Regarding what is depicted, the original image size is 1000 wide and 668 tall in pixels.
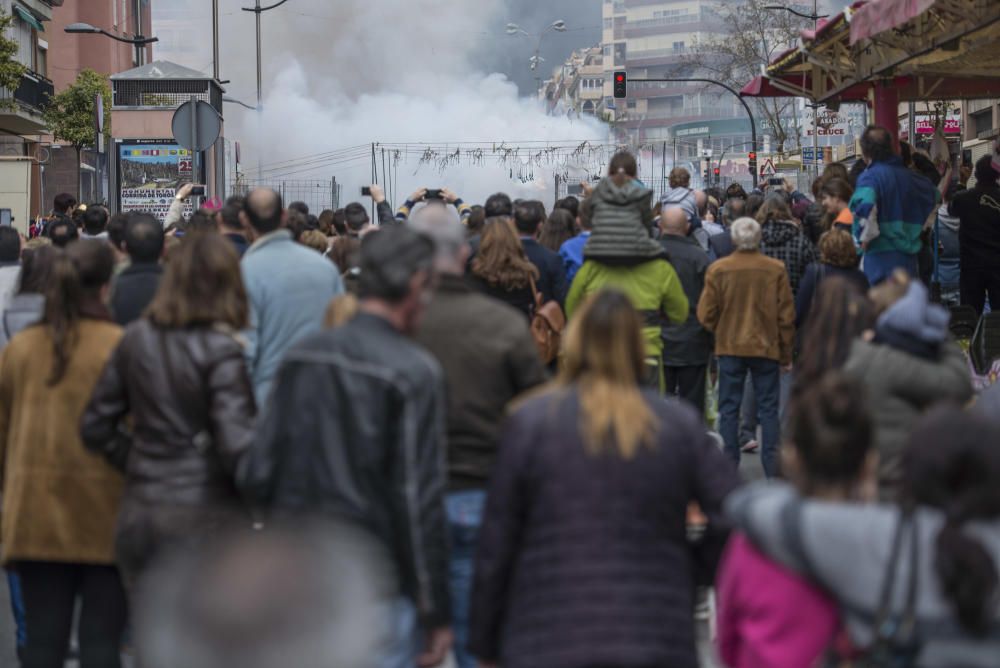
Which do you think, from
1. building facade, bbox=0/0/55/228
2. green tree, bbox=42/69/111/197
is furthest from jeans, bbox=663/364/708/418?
green tree, bbox=42/69/111/197

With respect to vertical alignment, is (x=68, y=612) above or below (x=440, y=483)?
below

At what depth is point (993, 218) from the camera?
37.2 ft

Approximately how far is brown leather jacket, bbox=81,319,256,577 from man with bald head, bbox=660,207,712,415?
209 inches

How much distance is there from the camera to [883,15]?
405 inches

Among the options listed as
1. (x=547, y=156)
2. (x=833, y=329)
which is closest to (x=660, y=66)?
(x=547, y=156)

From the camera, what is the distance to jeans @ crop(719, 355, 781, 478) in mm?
9430

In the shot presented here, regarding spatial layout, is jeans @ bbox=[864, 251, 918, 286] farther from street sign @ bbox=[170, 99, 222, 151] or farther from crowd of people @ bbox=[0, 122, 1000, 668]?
street sign @ bbox=[170, 99, 222, 151]

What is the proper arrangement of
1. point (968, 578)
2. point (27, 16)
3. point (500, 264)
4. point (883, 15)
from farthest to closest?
point (27, 16), point (883, 15), point (500, 264), point (968, 578)

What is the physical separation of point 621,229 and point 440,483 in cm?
452

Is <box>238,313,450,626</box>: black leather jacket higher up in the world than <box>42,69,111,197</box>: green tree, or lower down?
lower down

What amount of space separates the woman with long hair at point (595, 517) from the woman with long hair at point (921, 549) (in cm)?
33

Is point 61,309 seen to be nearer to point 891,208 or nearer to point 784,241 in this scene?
point 784,241

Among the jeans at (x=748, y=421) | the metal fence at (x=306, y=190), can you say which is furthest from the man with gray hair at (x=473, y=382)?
the metal fence at (x=306, y=190)

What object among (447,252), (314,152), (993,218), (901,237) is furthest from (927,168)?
(314,152)
